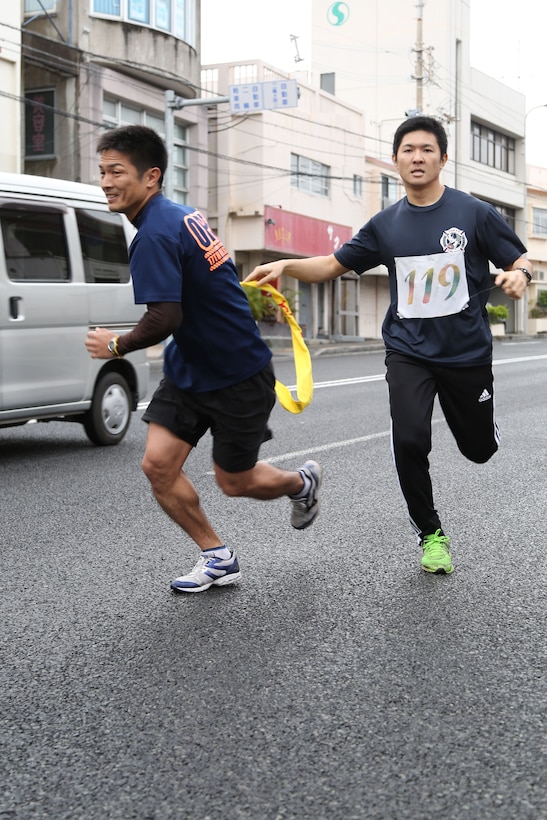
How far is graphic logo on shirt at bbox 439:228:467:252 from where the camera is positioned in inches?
181

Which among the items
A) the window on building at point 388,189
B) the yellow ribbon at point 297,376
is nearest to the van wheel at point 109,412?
the yellow ribbon at point 297,376

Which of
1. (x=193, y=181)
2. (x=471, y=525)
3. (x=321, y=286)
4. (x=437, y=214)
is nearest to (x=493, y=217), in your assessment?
(x=437, y=214)

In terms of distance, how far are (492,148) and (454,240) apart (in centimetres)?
5562

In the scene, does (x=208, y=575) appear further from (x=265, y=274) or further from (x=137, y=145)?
(x=137, y=145)

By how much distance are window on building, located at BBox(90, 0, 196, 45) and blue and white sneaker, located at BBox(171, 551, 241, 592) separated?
24.4 meters

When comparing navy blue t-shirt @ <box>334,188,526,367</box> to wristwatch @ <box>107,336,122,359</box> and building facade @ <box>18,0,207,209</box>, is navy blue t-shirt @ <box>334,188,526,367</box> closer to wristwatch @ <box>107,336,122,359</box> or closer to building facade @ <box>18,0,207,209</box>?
wristwatch @ <box>107,336,122,359</box>

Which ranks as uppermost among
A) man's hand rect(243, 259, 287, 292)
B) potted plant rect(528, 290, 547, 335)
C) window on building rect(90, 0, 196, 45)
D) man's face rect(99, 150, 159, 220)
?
window on building rect(90, 0, 196, 45)

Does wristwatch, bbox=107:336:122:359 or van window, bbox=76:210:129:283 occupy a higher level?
van window, bbox=76:210:129:283

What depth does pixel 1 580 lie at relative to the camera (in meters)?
4.75

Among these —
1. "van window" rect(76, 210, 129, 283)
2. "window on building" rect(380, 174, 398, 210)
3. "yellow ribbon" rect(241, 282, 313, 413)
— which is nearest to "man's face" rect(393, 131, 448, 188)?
"yellow ribbon" rect(241, 282, 313, 413)

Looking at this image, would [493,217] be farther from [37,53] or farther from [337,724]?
[37,53]

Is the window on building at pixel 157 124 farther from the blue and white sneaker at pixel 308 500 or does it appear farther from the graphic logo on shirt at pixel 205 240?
the graphic logo on shirt at pixel 205 240

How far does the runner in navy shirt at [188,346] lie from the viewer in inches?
159

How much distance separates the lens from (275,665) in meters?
3.54
